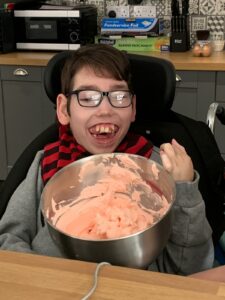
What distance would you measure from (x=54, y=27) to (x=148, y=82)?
187 cm

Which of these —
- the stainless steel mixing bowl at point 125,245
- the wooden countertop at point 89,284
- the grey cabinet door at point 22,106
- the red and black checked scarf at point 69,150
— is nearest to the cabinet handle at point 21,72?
the grey cabinet door at point 22,106

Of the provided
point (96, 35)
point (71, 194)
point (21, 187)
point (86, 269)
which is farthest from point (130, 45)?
point (86, 269)

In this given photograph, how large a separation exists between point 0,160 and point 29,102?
1.52ft

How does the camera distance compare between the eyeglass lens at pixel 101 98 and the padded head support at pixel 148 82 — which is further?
the padded head support at pixel 148 82

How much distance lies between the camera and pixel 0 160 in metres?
3.45

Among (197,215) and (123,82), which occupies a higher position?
(123,82)

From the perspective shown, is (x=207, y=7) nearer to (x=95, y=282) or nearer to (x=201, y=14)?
(x=201, y=14)

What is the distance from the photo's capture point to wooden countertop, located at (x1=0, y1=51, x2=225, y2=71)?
2816mm

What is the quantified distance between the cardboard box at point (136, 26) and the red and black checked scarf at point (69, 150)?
6.22 feet

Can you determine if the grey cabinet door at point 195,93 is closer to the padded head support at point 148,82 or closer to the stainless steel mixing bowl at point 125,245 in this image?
the padded head support at point 148,82

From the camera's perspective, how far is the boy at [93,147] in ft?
4.02

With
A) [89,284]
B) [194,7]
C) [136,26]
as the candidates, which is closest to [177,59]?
[136,26]

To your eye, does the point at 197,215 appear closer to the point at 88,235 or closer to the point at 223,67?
the point at 88,235

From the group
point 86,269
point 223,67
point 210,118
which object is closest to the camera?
point 86,269
